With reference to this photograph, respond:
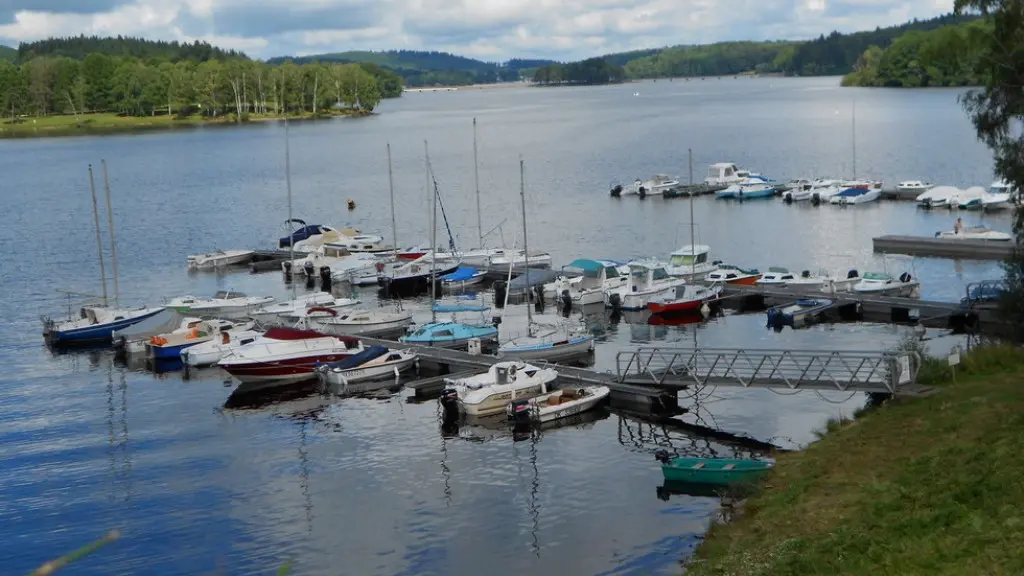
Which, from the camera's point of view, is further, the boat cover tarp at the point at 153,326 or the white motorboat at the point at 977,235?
the white motorboat at the point at 977,235

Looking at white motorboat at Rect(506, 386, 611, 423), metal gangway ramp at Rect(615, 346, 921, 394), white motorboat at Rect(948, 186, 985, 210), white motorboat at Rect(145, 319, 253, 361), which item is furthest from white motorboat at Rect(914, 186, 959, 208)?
white motorboat at Rect(506, 386, 611, 423)

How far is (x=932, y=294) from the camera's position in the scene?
190 feet

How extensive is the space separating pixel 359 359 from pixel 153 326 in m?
13.9

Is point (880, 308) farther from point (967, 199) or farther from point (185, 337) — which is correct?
point (967, 199)

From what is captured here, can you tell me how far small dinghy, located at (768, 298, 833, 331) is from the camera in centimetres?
5181

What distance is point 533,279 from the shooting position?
202 feet

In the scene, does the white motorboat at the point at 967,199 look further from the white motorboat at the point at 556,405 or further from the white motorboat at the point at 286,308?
the white motorboat at the point at 556,405

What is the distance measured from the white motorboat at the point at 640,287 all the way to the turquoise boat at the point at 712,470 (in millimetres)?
26094

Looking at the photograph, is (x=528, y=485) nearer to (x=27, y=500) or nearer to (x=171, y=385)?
(x=27, y=500)

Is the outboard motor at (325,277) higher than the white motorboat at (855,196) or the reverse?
the reverse

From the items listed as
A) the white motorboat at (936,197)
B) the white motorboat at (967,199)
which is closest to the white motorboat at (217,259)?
the white motorboat at (936,197)

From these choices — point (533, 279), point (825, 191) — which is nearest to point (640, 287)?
point (533, 279)

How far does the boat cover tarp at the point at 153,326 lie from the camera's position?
5319 centimetres

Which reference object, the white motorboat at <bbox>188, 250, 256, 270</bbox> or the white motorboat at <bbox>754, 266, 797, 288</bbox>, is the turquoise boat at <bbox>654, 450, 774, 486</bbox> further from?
the white motorboat at <bbox>188, 250, 256, 270</bbox>
